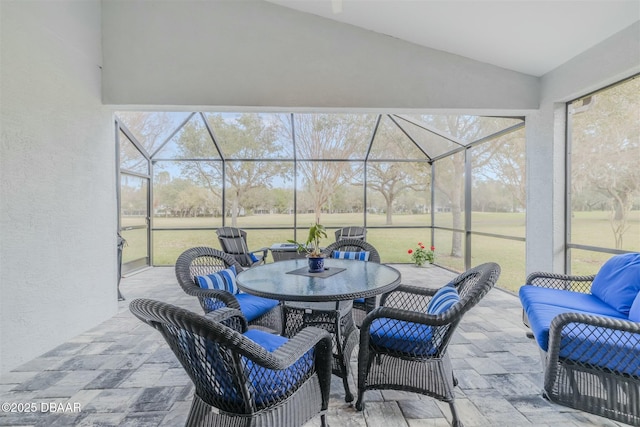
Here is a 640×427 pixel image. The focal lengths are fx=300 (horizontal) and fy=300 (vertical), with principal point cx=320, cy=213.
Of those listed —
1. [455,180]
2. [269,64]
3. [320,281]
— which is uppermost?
[269,64]

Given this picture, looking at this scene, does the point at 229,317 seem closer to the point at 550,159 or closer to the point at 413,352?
the point at 413,352

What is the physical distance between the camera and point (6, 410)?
6.44ft

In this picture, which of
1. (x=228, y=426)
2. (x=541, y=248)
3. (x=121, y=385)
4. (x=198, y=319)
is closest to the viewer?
(x=198, y=319)

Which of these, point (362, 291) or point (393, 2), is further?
point (393, 2)

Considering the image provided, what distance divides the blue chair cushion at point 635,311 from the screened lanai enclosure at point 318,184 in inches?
171

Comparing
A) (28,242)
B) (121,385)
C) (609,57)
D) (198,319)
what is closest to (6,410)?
(121,385)

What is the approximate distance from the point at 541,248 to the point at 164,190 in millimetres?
7288

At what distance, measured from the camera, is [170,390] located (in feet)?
7.11

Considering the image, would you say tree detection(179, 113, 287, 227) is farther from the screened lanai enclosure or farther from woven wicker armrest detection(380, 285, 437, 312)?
woven wicker armrest detection(380, 285, 437, 312)

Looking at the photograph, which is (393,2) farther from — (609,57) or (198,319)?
(198,319)

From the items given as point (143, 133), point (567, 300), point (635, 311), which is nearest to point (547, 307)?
point (567, 300)

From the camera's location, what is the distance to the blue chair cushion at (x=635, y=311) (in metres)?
2.00

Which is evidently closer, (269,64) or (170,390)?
(170,390)

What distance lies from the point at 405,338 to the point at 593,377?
107cm
